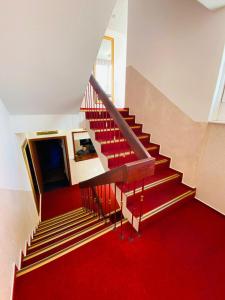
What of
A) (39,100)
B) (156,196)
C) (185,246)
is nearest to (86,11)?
(39,100)

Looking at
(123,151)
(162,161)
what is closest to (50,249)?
(123,151)

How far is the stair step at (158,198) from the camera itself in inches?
67.6

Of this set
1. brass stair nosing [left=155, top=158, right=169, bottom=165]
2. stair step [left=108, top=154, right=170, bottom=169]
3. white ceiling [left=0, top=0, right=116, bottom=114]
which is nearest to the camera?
white ceiling [left=0, top=0, right=116, bottom=114]

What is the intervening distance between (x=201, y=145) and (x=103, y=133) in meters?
1.53

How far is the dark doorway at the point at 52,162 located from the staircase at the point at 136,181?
346 centimetres

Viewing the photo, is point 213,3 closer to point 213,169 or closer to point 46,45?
point 46,45

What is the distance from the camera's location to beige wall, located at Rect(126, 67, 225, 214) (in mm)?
1851

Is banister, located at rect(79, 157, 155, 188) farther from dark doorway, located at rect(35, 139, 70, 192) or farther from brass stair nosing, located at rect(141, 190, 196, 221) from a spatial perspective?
dark doorway, located at rect(35, 139, 70, 192)

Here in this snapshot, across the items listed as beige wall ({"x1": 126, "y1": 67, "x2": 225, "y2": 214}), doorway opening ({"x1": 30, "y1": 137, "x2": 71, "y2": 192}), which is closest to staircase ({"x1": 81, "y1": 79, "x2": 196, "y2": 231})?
beige wall ({"x1": 126, "y1": 67, "x2": 225, "y2": 214})

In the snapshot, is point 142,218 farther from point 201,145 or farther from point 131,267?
point 201,145

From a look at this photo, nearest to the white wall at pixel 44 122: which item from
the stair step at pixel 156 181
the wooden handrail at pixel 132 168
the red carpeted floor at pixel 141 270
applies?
the wooden handrail at pixel 132 168

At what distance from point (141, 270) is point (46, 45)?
214 cm

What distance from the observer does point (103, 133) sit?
2459mm

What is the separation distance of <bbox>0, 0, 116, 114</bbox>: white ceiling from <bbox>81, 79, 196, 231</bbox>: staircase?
55cm
